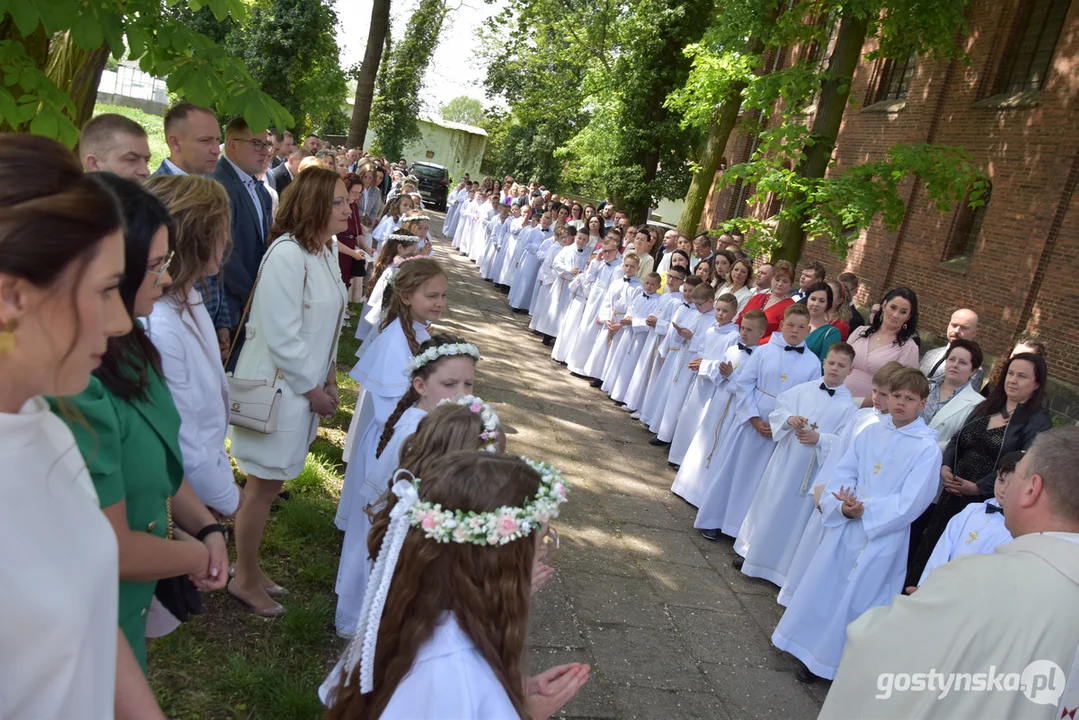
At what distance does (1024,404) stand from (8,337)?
579 cm

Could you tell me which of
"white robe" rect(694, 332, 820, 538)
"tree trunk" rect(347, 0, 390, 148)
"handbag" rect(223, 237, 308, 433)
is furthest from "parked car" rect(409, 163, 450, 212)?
"handbag" rect(223, 237, 308, 433)

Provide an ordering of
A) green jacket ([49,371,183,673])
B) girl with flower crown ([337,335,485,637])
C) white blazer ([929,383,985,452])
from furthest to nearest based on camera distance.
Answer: white blazer ([929,383,985,452])
girl with flower crown ([337,335,485,637])
green jacket ([49,371,183,673])

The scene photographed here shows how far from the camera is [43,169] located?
4.28 ft

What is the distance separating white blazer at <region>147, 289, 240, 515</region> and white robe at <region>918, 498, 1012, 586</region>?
3.63 metres

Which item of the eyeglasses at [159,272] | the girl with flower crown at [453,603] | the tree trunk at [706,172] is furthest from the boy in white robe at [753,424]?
the tree trunk at [706,172]

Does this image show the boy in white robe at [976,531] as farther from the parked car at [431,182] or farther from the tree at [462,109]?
the tree at [462,109]

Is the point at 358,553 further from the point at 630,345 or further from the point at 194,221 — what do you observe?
the point at 630,345

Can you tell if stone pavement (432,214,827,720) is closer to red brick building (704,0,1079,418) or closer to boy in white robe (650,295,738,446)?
boy in white robe (650,295,738,446)

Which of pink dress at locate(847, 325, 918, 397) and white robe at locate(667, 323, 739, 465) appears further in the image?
white robe at locate(667, 323, 739, 465)

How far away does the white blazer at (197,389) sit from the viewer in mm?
2730

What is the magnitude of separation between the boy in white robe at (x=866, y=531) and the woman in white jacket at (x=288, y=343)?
309cm

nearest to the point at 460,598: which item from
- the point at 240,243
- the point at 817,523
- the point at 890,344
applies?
the point at 240,243

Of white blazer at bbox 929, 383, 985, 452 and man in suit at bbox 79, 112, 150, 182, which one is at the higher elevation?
man in suit at bbox 79, 112, 150, 182

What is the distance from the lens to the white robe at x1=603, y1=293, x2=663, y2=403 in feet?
34.0
